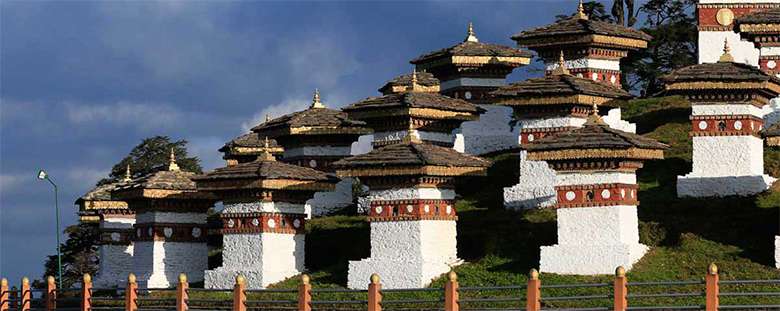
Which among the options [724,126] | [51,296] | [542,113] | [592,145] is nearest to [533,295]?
[592,145]

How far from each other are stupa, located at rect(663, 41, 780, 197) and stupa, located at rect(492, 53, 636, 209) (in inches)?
126

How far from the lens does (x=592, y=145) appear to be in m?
44.7

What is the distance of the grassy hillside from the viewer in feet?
144

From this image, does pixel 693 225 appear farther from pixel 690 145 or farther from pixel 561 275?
pixel 690 145

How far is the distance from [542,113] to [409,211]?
684 cm

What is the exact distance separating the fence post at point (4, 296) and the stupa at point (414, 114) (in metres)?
13.5

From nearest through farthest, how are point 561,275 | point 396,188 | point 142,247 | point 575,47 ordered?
point 561,275
point 396,188
point 142,247
point 575,47

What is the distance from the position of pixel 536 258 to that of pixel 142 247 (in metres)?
14.6

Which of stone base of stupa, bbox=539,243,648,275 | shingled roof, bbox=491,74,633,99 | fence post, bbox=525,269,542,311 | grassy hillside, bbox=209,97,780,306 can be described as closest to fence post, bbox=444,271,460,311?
fence post, bbox=525,269,542,311

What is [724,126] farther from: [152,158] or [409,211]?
[152,158]

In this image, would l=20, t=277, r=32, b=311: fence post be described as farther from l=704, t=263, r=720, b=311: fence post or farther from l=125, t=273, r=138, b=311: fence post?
l=704, t=263, r=720, b=311: fence post

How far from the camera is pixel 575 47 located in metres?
58.9

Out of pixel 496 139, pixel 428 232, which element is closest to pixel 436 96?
pixel 496 139

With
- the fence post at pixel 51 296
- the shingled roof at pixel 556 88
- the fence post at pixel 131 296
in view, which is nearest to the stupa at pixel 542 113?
the shingled roof at pixel 556 88
